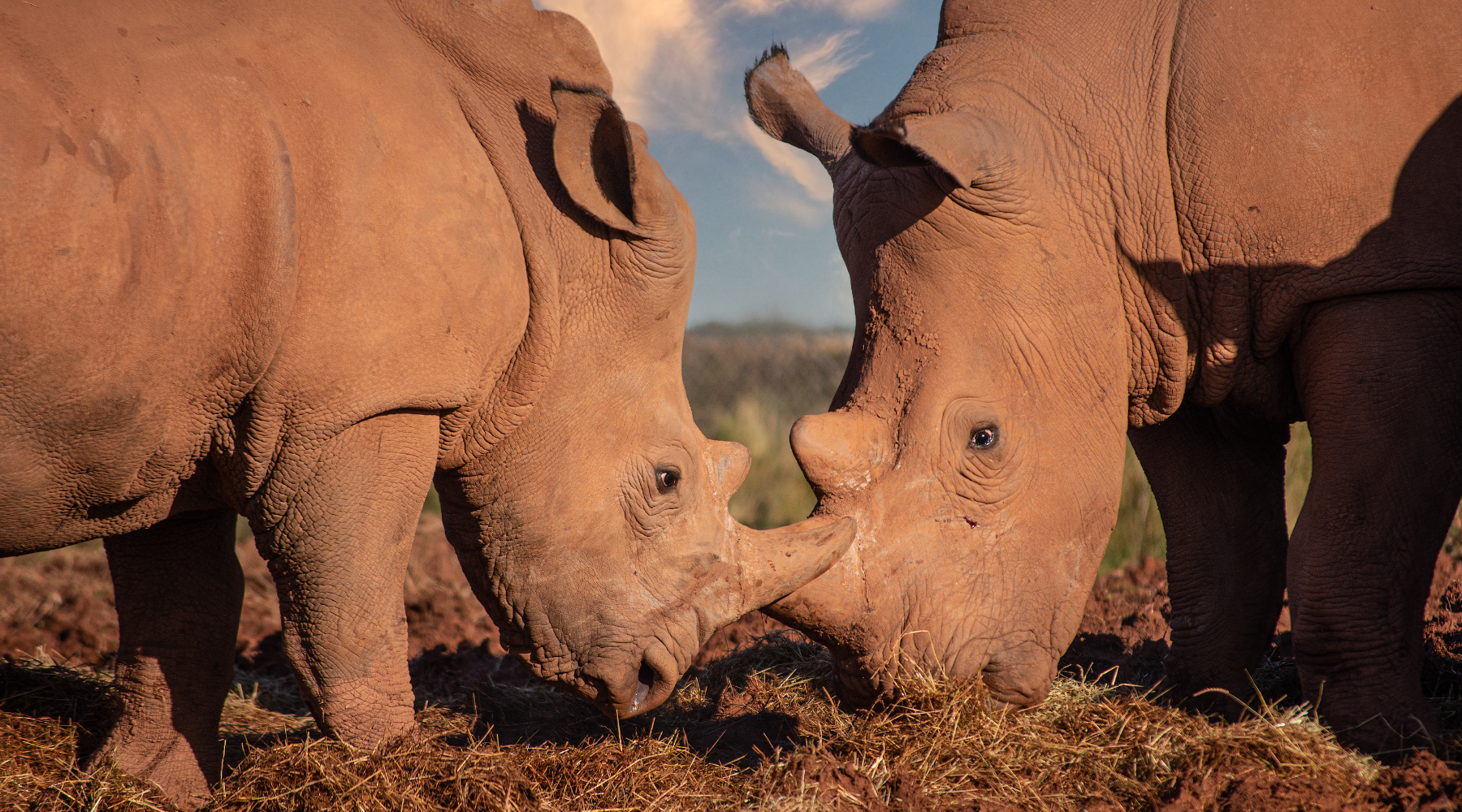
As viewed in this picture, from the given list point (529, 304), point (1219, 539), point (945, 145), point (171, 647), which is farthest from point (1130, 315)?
point (171, 647)

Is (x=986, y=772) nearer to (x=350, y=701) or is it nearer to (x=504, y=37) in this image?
(x=350, y=701)

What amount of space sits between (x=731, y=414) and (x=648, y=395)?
8.68 meters

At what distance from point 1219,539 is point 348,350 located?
3575 millimetres

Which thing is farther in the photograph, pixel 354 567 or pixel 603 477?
pixel 603 477

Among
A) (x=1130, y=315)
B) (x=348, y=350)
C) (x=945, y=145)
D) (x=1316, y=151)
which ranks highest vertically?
(x=1316, y=151)

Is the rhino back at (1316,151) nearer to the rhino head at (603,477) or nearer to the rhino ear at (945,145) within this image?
the rhino ear at (945,145)

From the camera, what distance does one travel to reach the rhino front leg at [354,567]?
9.95ft

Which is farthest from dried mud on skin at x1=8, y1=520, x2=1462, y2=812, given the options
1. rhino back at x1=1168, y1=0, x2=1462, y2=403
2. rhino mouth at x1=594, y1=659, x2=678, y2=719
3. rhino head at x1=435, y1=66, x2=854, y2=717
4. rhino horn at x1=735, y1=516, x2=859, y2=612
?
rhino back at x1=1168, y1=0, x2=1462, y2=403

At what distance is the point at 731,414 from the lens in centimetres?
1230

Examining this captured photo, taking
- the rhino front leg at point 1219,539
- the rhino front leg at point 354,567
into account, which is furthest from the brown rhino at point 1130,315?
the rhino front leg at point 354,567

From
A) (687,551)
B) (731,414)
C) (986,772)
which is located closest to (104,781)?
(687,551)

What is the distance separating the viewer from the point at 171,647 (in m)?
3.79

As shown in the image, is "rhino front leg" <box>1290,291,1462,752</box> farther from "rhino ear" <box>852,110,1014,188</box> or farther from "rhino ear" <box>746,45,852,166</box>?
"rhino ear" <box>746,45,852,166</box>

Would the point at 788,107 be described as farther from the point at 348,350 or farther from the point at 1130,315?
the point at 348,350
